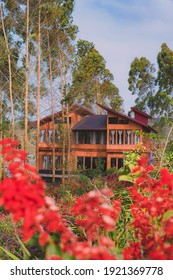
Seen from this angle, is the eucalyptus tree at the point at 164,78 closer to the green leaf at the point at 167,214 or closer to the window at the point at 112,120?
the window at the point at 112,120

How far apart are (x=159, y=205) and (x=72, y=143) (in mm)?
33866

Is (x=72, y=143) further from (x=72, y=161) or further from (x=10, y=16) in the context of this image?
(x=10, y=16)

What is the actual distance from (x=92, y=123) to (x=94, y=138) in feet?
5.10

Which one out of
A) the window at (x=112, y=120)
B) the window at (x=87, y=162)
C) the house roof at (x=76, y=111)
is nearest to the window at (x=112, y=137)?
the window at (x=112, y=120)

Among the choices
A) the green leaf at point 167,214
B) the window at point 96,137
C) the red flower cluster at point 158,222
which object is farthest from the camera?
the window at point 96,137

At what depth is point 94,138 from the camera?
35812 mm

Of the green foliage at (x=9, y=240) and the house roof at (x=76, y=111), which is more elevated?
the house roof at (x=76, y=111)

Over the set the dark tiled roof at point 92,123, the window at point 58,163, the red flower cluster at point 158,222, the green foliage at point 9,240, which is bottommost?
the window at point 58,163

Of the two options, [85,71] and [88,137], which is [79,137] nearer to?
[88,137]

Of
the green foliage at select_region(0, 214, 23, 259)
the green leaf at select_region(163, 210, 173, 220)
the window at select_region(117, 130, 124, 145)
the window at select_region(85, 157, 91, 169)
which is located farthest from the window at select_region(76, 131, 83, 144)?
the green leaf at select_region(163, 210, 173, 220)

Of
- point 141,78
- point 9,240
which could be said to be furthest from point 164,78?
point 9,240

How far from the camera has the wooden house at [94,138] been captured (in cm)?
3369

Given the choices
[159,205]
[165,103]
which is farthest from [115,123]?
[159,205]
